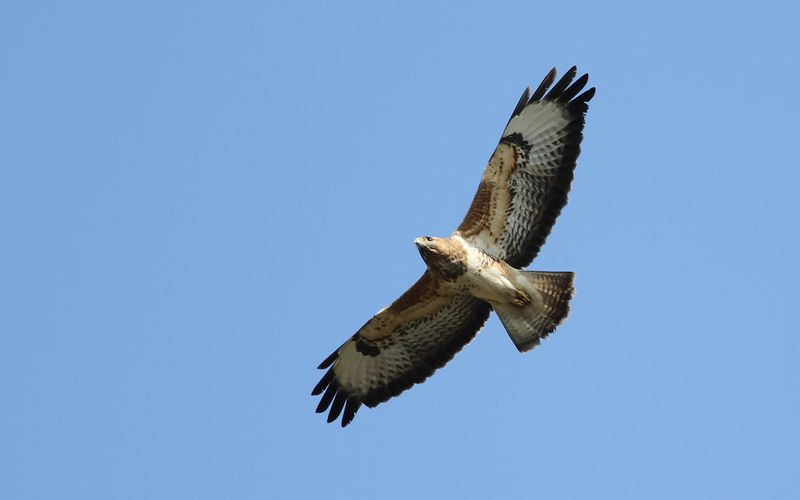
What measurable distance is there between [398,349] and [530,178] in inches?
95.3

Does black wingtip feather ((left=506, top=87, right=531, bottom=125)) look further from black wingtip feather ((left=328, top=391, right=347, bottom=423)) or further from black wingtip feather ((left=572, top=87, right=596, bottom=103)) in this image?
black wingtip feather ((left=328, top=391, right=347, bottom=423))

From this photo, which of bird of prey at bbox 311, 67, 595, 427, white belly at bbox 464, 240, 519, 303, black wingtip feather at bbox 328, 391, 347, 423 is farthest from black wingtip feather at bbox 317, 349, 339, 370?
white belly at bbox 464, 240, 519, 303

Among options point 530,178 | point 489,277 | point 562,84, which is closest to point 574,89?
point 562,84

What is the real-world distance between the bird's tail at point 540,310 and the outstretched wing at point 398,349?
0.55 meters

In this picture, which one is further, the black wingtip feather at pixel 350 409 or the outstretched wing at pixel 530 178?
the black wingtip feather at pixel 350 409

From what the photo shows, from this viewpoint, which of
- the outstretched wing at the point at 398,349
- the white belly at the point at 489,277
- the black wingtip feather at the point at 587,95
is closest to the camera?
the white belly at the point at 489,277

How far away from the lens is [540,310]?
13047 mm

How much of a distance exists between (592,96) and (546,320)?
7.77 ft

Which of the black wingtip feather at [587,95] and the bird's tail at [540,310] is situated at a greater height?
the black wingtip feather at [587,95]

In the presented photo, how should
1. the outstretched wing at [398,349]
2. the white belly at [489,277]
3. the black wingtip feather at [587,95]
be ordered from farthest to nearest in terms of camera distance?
the outstretched wing at [398,349] < the black wingtip feather at [587,95] < the white belly at [489,277]

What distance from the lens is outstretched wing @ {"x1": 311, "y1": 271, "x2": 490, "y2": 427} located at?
532 inches

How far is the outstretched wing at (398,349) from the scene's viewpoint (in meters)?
13.5

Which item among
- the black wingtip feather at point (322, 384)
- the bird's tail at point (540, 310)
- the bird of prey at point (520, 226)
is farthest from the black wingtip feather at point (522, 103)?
the black wingtip feather at point (322, 384)

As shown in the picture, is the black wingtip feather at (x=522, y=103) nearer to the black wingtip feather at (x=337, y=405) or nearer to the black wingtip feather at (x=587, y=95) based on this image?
the black wingtip feather at (x=587, y=95)
